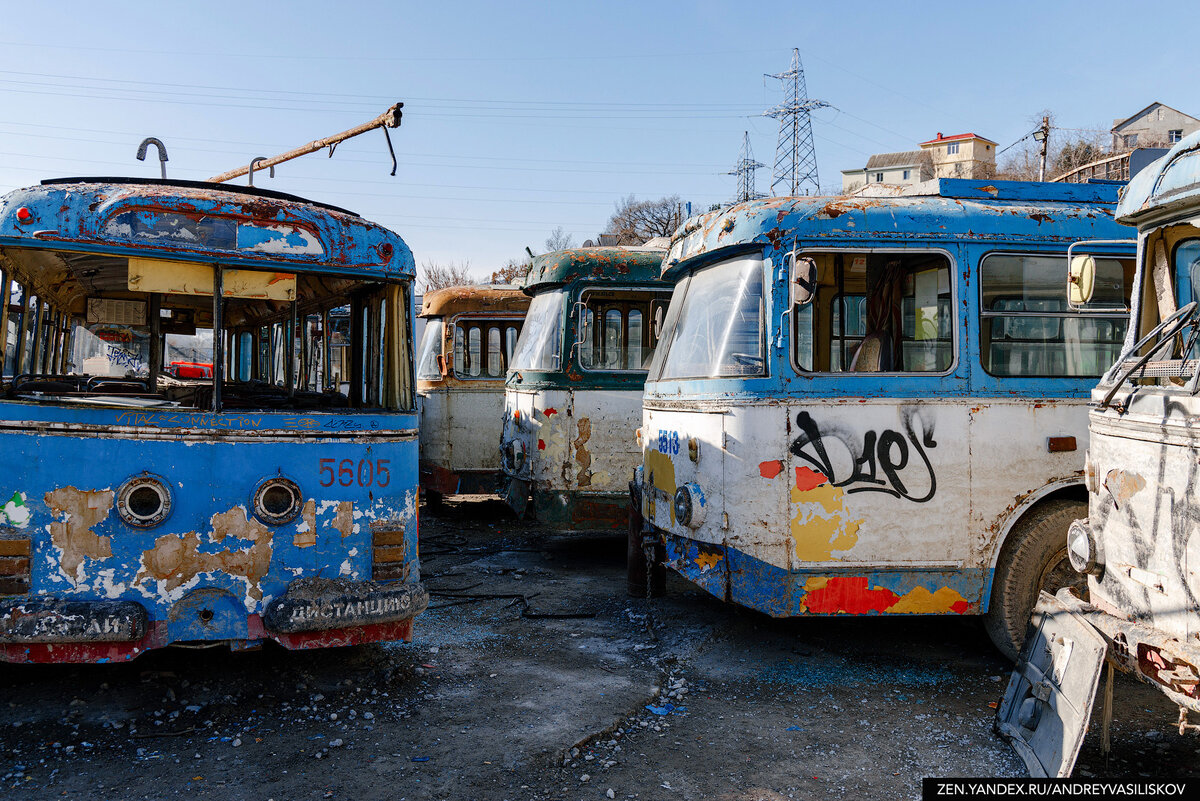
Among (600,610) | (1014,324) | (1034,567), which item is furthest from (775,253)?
(600,610)

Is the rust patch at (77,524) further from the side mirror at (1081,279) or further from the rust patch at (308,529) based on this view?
the side mirror at (1081,279)

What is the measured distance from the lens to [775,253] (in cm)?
495

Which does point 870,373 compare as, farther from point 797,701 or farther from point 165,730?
point 165,730

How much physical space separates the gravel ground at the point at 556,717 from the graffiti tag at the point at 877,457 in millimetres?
1127

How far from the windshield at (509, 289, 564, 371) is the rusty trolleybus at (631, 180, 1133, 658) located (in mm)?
3023

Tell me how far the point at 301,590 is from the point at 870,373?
3291mm

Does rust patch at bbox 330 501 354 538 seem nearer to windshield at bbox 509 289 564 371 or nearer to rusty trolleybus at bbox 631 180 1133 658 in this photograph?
rusty trolleybus at bbox 631 180 1133 658

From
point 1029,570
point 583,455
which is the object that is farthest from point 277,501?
point 1029,570

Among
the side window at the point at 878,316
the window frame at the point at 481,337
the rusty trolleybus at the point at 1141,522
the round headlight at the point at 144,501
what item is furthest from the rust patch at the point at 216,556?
the window frame at the point at 481,337

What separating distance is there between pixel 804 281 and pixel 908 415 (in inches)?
39.3

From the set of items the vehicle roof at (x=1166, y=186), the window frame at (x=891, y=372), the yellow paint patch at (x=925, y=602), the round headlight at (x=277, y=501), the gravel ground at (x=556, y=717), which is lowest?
the gravel ground at (x=556, y=717)

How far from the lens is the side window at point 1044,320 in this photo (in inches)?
197

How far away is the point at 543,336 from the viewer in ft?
27.2

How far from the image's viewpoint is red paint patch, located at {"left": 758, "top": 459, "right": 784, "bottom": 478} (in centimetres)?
486
